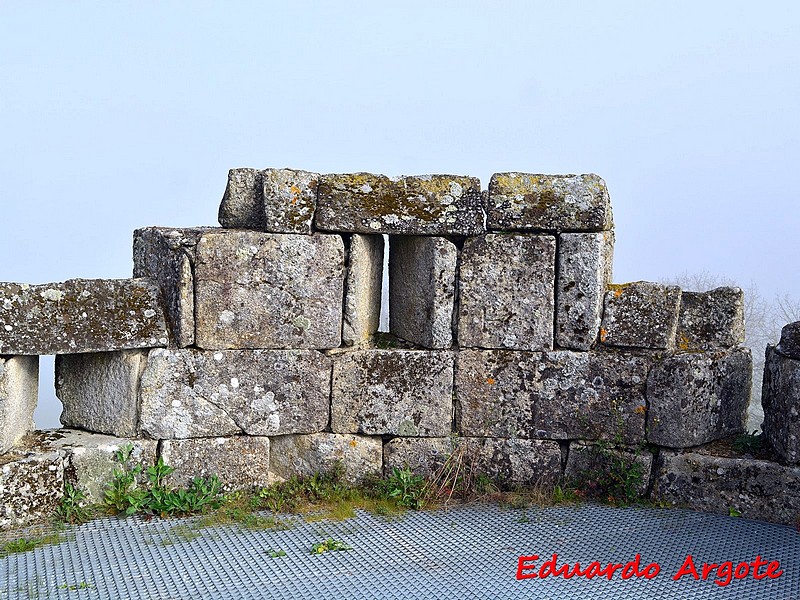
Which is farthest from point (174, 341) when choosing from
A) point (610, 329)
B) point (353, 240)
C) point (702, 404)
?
point (702, 404)

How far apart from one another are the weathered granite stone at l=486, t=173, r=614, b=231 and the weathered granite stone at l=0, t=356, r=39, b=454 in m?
3.43

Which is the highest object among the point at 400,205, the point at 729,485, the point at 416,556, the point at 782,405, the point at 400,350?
the point at 400,205

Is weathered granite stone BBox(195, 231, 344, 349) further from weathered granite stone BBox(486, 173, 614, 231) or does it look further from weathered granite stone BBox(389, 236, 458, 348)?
weathered granite stone BBox(486, 173, 614, 231)

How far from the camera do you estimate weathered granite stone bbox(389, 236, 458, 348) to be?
20.3 ft

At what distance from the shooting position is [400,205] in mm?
6109

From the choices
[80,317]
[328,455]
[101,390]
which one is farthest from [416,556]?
[80,317]

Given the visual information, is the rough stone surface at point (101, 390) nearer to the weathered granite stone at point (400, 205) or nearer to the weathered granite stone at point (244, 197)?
the weathered granite stone at point (244, 197)

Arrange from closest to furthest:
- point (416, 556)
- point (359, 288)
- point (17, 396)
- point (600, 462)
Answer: point (416, 556)
point (17, 396)
point (600, 462)
point (359, 288)

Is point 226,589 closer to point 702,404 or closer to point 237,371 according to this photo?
point 237,371

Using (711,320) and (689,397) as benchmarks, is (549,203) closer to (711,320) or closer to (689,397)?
(711,320)

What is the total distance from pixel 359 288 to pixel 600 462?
215 centimetres

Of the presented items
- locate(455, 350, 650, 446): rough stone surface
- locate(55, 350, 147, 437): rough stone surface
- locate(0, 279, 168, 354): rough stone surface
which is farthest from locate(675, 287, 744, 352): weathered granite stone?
locate(55, 350, 147, 437): rough stone surface

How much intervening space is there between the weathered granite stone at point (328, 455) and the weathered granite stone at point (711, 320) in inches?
94.3

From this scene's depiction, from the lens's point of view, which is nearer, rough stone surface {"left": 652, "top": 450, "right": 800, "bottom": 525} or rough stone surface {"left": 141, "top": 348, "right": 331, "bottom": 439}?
rough stone surface {"left": 652, "top": 450, "right": 800, "bottom": 525}
